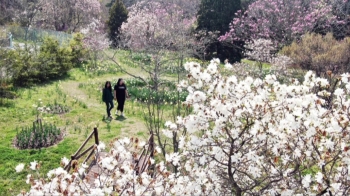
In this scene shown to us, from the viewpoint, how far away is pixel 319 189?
11.7 feet

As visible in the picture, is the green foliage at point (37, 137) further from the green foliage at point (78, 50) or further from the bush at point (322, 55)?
the green foliage at point (78, 50)

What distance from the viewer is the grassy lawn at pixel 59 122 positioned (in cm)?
831

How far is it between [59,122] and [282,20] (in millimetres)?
16092

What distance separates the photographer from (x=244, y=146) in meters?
4.29

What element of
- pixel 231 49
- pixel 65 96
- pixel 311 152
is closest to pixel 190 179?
pixel 311 152

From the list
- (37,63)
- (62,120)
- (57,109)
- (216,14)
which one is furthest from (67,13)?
(62,120)

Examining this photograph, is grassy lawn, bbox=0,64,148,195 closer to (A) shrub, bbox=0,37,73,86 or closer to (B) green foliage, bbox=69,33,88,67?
(A) shrub, bbox=0,37,73,86

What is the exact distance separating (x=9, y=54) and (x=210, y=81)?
41.2 ft

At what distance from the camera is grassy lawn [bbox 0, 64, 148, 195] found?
8.31 metres

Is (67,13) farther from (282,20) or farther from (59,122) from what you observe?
(59,122)

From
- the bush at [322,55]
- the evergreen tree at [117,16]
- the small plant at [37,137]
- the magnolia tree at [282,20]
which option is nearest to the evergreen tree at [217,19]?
the magnolia tree at [282,20]

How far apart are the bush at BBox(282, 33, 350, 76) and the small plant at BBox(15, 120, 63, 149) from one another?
9.71 m

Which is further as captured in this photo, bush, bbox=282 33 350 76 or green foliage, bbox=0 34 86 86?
green foliage, bbox=0 34 86 86

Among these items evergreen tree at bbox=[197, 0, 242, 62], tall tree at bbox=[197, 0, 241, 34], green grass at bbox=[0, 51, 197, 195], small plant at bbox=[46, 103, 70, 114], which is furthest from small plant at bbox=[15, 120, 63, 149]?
tall tree at bbox=[197, 0, 241, 34]
